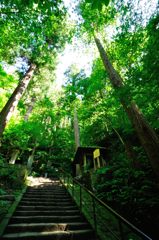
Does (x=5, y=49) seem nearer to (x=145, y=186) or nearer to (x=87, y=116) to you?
(x=87, y=116)

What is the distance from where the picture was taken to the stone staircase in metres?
4.30

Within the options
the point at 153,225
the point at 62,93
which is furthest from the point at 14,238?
the point at 62,93

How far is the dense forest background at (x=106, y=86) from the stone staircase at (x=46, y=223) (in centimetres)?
116

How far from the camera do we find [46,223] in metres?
4.89

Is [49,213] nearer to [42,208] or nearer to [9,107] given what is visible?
[42,208]

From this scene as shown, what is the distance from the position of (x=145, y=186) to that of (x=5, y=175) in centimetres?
759

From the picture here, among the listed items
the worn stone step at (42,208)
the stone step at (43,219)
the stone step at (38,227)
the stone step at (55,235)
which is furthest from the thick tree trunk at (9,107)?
the stone step at (55,235)

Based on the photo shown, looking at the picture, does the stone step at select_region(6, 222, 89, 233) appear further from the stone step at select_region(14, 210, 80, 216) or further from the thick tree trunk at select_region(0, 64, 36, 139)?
the thick tree trunk at select_region(0, 64, 36, 139)

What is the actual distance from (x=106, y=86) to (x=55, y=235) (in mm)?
12467

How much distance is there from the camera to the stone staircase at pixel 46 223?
14.1ft

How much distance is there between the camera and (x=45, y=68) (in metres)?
13.0

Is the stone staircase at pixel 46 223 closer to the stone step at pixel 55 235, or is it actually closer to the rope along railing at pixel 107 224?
the stone step at pixel 55 235

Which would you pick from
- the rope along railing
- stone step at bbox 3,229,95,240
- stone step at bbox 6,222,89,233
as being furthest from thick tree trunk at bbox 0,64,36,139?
the rope along railing

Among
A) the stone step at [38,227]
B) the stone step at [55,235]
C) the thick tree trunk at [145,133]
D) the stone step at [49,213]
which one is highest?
the thick tree trunk at [145,133]
